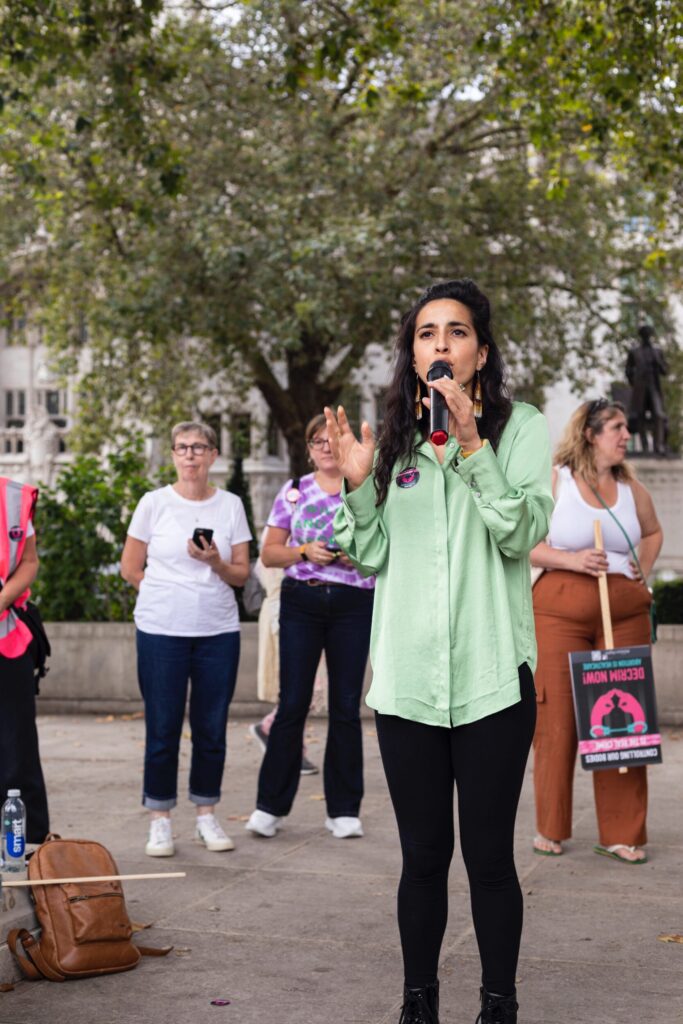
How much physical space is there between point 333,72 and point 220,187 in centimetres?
1088

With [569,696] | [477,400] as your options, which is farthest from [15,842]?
[569,696]

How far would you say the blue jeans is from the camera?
21.9ft

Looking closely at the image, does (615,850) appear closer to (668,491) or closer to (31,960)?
(31,960)

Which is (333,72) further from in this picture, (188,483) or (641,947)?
(641,947)

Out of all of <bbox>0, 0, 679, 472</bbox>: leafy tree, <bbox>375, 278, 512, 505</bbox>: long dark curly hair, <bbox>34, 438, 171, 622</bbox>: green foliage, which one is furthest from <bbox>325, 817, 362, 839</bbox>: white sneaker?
<bbox>0, 0, 679, 472</bbox>: leafy tree

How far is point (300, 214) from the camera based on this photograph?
21.3 meters

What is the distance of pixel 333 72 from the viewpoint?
11.3 m

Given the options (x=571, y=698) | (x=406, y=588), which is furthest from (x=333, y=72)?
(x=406, y=588)

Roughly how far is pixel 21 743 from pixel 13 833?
1.77ft

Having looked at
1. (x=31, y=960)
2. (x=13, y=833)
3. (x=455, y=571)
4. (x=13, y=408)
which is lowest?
(x=31, y=960)

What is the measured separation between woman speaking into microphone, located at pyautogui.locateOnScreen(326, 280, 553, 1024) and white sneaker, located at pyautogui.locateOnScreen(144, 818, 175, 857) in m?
3.10

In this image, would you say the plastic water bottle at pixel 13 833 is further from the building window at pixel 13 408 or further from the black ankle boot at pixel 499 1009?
the building window at pixel 13 408

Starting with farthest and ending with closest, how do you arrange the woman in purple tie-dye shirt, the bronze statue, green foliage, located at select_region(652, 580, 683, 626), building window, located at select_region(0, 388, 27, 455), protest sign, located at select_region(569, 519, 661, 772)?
building window, located at select_region(0, 388, 27, 455) < the bronze statue < green foliage, located at select_region(652, 580, 683, 626) < the woman in purple tie-dye shirt < protest sign, located at select_region(569, 519, 661, 772)

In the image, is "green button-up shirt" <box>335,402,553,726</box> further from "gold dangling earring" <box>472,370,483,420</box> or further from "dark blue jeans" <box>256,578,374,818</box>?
"dark blue jeans" <box>256,578,374,818</box>
